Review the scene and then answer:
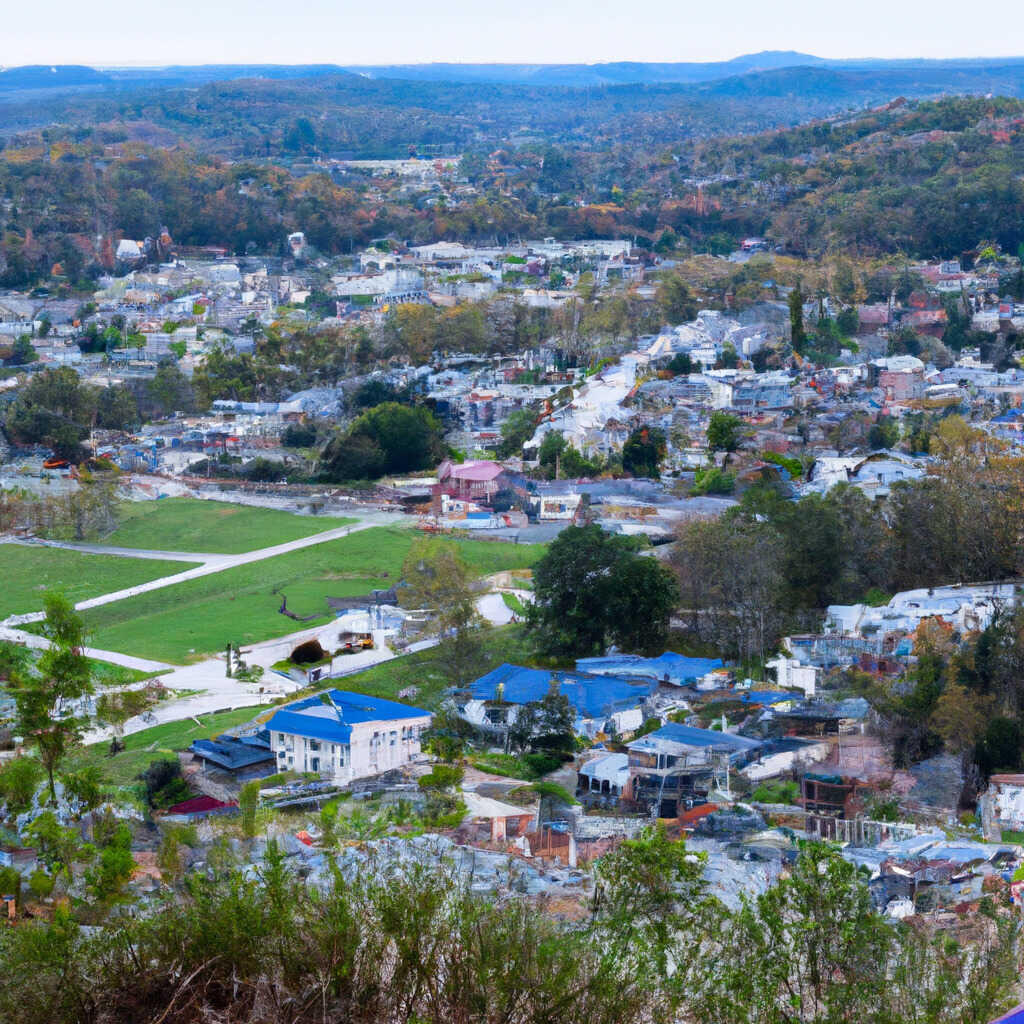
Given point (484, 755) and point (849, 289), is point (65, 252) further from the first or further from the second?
point (484, 755)

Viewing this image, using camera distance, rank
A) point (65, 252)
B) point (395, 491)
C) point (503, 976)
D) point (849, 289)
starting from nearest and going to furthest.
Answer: point (503, 976) → point (395, 491) → point (849, 289) → point (65, 252)

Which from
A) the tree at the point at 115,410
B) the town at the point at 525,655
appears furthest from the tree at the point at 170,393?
Result: the tree at the point at 115,410

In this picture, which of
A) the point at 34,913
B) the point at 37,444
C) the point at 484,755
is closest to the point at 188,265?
the point at 37,444

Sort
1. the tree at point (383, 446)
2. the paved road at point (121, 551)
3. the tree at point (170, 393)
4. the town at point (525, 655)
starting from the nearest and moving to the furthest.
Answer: the town at point (525, 655)
the paved road at point (121, 551)
the tree at point (383, 446)
the tree at point (170, 393)

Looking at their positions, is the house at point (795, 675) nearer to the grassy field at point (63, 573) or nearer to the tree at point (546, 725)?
the tree at point (546, 725)

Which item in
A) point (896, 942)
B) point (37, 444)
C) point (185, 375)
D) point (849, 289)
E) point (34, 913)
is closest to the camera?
point (896, 942)

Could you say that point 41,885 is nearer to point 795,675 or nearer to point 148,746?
point 148,746

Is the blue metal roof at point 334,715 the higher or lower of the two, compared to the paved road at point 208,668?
higher

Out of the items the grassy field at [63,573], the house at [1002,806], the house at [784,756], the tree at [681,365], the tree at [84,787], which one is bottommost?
the grassy field at [63,573]

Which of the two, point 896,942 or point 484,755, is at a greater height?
point 896,942
